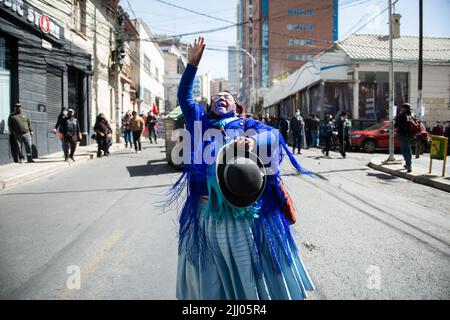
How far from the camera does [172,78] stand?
234 ft

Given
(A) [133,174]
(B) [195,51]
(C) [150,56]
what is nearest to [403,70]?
(A) [133,174]

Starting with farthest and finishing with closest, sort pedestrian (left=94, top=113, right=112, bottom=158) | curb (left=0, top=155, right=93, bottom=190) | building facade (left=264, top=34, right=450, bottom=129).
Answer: building facade (left=264, top=34, right=450, bottom=129) < pedestrian (left=94, top=113, right=112, bottom=158) < curb (left=0, top=155, right=93, bottom=190)

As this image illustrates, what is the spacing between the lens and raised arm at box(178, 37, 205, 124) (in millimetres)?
2537

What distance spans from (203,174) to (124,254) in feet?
7.38

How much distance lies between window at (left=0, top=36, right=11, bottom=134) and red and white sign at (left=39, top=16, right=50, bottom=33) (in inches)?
72.8

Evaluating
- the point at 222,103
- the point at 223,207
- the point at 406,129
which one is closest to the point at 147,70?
the point at 406,129

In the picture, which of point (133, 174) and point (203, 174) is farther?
point (133, 174)

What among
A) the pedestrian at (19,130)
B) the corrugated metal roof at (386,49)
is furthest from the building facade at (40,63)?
the corrugated metal roof at (386,49)

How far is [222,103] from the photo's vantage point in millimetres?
2582

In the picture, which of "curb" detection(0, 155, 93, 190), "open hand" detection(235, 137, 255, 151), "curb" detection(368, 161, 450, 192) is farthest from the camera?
"curb" detection(0, 155, 93, 190)

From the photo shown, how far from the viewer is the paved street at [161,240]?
3.47 m

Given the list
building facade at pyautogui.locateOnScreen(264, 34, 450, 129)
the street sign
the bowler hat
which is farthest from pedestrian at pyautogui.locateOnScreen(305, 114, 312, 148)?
the bowler hat

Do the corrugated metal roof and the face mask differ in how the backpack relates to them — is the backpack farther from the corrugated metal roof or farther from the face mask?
the corrugated metal roof

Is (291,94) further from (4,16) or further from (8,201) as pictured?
(8,201)
